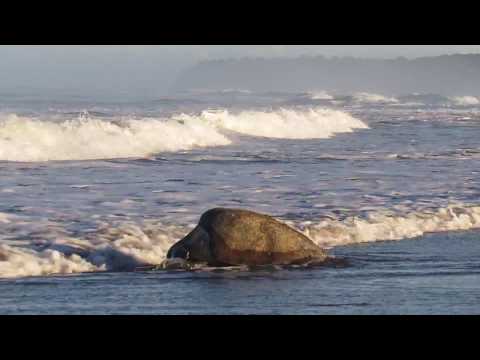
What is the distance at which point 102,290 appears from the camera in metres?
10.5

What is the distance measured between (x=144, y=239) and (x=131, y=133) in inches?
734

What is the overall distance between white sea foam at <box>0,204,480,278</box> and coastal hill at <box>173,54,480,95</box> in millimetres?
122713

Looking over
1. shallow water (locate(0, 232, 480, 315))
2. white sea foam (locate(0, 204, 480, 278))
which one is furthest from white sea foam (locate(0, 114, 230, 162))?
shallow water (locate(0, 232, 480, 315))

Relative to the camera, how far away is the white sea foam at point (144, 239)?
11.6 meters

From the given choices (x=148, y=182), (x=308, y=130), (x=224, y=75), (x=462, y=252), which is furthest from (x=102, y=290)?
(x=224, y=75)

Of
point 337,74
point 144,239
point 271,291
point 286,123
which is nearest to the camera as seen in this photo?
point 271,291

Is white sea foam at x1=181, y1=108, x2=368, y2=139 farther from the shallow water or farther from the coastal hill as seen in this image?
the coastal hill

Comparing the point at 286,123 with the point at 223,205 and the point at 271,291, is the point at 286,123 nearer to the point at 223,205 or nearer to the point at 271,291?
the point at 223,205

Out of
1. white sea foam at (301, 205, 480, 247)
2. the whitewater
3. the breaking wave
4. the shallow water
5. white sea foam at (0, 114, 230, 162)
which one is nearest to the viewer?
the shallow water

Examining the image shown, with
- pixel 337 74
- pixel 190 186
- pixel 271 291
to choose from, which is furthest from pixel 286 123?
pixel 337 74

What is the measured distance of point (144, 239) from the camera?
12.9m

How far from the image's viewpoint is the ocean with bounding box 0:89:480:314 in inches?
400

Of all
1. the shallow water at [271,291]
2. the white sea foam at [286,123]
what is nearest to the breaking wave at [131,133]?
the white sea foam at [286,123]

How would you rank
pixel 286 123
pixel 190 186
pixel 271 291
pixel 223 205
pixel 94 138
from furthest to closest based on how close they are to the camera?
pixel 286 123, pixel 94 138, pixel 190 186, pixel 223 205, pixel 271 291
